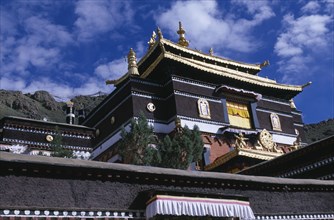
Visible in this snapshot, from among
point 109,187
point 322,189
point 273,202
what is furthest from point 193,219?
point 322,189

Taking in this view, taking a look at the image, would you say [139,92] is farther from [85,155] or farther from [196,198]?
[196,198]

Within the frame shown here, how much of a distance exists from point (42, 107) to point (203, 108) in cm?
5180

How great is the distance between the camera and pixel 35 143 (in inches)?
914

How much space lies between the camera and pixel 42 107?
2751 inches

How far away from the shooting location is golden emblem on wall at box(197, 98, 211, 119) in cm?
2283

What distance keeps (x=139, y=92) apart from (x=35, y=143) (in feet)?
20.7

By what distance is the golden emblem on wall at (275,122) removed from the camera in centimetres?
2600

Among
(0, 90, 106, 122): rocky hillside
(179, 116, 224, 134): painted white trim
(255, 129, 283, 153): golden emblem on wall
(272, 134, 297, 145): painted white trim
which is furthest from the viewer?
(0, 90, 106, 122): rocky hillside

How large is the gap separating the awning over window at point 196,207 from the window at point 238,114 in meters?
16.4

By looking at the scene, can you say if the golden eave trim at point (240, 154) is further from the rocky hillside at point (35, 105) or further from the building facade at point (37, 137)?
Answer: the rocky hillside at point (35, 105)

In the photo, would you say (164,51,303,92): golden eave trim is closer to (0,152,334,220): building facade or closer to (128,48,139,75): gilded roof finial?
(128,48,139,75): gilded roof finial

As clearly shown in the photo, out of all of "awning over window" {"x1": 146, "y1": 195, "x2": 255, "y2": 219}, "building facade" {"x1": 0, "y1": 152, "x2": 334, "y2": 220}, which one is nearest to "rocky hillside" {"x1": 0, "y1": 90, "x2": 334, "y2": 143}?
"building facade" {"x1": 0, "y1": 152, "x2": 334, "y2": 220}

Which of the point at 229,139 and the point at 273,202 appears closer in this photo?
the point at 273,202

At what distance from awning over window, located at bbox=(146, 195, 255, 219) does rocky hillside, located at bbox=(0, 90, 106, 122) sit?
55.3 meters
